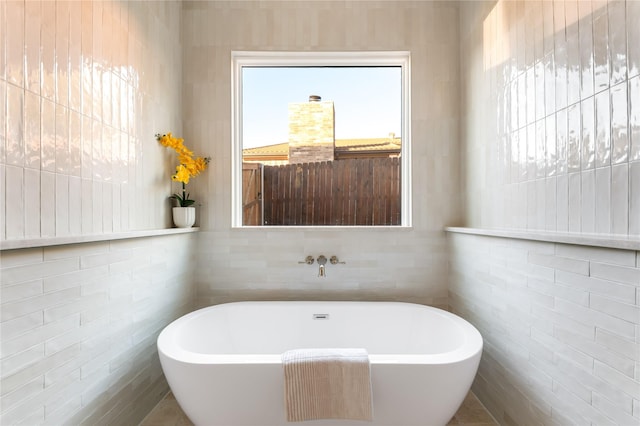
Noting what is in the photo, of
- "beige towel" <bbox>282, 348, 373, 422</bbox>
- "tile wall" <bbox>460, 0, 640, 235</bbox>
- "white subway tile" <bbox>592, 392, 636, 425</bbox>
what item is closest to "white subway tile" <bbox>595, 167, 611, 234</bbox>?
"tile wall" <bbox>460, 0, 640, 235</bbox>

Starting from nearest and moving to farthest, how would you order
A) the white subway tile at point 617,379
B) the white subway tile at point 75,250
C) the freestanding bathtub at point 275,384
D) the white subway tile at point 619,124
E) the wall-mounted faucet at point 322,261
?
the white subway tile at point 617,379, the white subway tile at point 619,124, the white subway tile at point 75,250, the freestanding bathtub at point 275,384, the wall-mounted faucet at point 322,261

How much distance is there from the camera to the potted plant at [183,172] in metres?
2.13

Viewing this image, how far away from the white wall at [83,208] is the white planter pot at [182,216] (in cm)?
10

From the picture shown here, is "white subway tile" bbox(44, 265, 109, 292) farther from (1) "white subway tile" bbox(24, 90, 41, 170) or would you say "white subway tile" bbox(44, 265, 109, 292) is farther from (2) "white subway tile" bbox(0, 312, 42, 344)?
(1) "white subway tile" bbox(24, 90, 41, 170)

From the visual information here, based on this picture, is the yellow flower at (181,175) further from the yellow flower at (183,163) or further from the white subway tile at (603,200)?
the white subway tile at (603,200)

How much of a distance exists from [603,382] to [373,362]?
2.56 feet

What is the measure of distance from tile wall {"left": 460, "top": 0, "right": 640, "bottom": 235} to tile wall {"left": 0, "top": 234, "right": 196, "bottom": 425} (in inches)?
79.4

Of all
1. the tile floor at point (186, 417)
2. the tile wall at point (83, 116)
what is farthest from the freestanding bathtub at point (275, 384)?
the tile wall at point (83, 116)

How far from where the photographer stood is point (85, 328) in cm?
140

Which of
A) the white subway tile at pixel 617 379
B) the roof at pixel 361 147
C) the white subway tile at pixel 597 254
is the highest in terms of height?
the roof at pixel 361 147

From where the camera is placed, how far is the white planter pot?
2.20m

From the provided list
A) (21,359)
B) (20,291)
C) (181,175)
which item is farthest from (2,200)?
(181,175)

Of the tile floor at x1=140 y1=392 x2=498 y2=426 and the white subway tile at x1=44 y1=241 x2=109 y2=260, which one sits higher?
the white subway tile at x1=44 y1=241 x2=109 y2=260

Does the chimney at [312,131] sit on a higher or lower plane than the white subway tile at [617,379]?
higher
